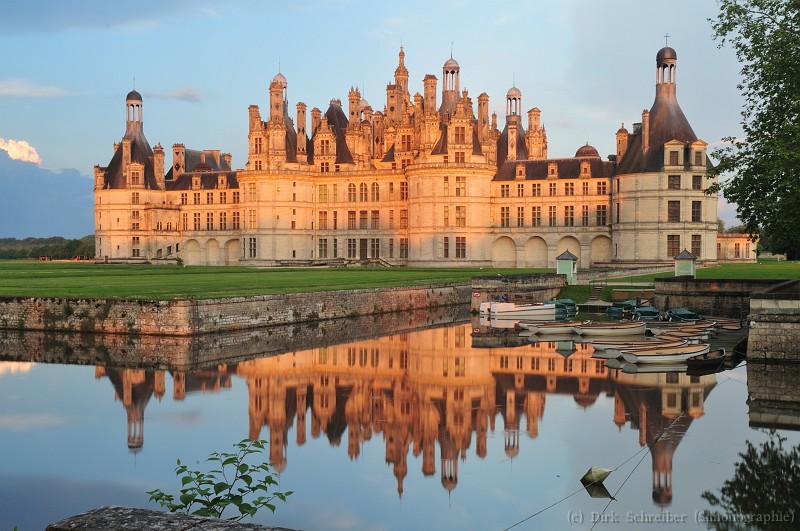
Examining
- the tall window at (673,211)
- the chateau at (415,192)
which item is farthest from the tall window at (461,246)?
the tall window at (673,211)

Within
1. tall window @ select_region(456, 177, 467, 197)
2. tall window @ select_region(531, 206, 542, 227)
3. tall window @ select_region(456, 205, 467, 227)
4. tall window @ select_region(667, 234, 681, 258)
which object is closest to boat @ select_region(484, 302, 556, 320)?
tall window @ select_region(667, 234, 681, 258)

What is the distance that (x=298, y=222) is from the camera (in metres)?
77.0

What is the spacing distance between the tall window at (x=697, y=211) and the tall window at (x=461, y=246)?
18.4m

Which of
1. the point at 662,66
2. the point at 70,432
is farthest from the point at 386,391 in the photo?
the point at 662,66

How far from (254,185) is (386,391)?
56.9 metres

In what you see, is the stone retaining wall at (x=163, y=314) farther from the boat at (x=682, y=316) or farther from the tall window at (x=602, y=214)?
the tall window at (x=602, y=214)

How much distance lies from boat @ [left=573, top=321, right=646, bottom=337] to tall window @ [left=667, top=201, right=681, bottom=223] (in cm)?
3444

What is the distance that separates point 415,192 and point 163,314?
42.4m

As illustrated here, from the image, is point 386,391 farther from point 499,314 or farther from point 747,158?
point 499,314

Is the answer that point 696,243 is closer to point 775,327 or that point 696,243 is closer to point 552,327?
point 552,327

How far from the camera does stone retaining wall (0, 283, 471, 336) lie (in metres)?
31.1

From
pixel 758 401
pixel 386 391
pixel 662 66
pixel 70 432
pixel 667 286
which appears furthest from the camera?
pixel 662 66

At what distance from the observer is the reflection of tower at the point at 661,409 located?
46.9 feet

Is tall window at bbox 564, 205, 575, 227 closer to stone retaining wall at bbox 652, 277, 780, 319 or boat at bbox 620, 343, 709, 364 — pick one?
stone retaining wall at bbox 652, 277, 780, 319
